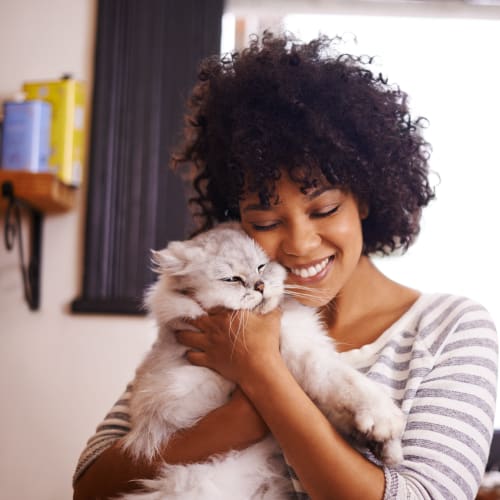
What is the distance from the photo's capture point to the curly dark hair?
3.81 feet

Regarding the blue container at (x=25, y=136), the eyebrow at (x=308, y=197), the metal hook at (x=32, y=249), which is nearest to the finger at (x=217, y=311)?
the eyebrow at (x=308, y=197)

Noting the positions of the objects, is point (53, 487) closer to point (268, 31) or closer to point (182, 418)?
point (182, 418)

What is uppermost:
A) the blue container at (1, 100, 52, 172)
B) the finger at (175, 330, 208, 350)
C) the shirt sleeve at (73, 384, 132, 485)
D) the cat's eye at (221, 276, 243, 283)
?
the blue container at (1, 100, 52, 172)

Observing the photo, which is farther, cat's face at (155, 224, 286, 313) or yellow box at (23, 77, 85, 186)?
yellow box at (23, 77, 85, 186)

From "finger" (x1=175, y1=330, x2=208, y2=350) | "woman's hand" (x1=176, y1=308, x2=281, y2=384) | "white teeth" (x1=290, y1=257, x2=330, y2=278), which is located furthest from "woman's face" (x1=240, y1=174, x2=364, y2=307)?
"finger" (x1=175, y1=330, x2=208, y2=350)

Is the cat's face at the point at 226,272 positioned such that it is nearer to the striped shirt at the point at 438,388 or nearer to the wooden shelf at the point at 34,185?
the striped shirt at the point at 438,388

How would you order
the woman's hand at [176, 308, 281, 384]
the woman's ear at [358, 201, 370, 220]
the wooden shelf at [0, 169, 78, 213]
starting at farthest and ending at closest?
the wooden shelf at [0, 169, 78, 213]
the woman's ear at [358, 201, 370, 220]
the woman's hand at [176, 308, 281, 384]

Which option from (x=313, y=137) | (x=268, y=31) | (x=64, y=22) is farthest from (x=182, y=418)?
(x=64, y=22)

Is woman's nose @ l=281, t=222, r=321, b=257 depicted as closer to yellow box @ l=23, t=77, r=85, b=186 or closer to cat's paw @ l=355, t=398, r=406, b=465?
cat's paw @ l=355, t=398, r=406, b=465

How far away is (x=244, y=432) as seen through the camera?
101 centimetres

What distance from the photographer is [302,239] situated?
112 cm

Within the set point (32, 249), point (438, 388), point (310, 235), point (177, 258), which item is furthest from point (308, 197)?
point (32, 249)

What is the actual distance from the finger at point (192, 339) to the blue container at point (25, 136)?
1080 millimetres

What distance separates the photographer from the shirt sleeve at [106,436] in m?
1.21
